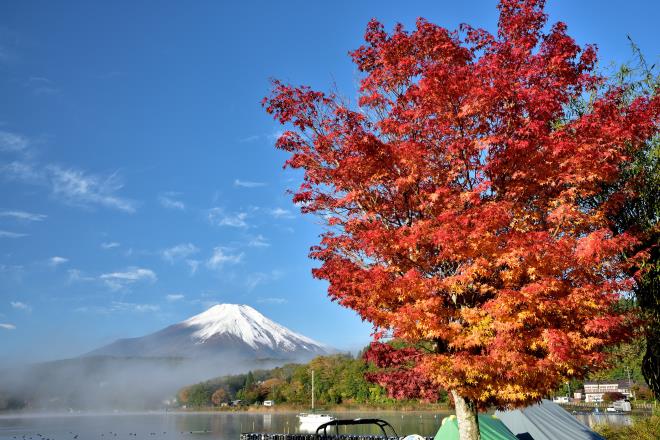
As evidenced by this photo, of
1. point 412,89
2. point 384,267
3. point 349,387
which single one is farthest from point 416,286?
point 349,387

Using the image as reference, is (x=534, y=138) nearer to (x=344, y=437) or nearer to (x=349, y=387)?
(x=344, y=437)

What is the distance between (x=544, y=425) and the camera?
1596 cm

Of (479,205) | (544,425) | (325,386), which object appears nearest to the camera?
(479,205)

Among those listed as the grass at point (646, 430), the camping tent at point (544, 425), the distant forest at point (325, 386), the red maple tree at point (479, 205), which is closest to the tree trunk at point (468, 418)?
the red maple tree at point (479, 205)

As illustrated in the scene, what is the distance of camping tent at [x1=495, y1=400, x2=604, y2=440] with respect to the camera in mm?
15680

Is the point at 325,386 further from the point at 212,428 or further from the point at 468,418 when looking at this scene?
the point at 468,418

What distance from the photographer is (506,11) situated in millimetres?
9852

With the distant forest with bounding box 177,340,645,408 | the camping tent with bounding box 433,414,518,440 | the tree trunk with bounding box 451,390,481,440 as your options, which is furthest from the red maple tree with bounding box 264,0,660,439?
the distant forest with bounding box 177,340,645,408

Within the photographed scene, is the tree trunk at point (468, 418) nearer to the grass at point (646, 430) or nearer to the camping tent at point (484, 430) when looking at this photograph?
the camping tent at point (484, 430)

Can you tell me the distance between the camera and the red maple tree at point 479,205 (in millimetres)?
7586

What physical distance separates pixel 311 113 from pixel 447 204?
322 cm

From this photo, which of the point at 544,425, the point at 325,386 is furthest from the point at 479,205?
the point at 325,386

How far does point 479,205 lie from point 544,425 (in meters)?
10.9

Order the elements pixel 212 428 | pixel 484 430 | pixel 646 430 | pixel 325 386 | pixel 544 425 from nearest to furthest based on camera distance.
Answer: pixel 646 430 → pixel 484 430 → pixel 544 425 → pixel 212 428 → pixel 325 386
